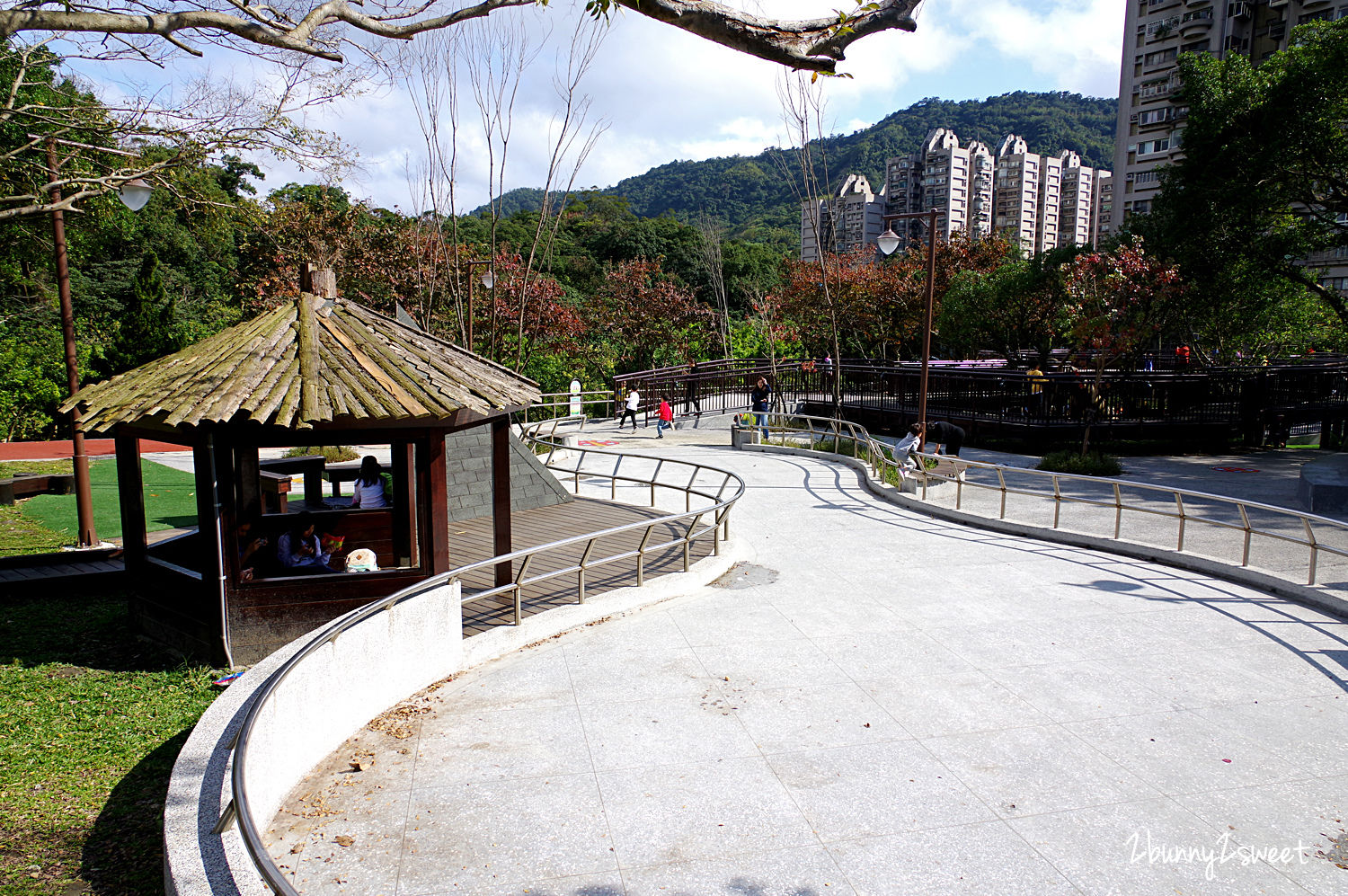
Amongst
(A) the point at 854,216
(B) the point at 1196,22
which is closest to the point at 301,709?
(B) the point at 1196,22

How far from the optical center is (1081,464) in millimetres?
17719

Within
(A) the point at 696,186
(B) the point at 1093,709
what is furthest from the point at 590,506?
(A) the point at 696,186

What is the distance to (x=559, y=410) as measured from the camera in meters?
29.1

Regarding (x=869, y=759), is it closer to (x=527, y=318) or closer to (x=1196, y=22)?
(x=527, y=318)

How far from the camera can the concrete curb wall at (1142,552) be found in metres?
8.67

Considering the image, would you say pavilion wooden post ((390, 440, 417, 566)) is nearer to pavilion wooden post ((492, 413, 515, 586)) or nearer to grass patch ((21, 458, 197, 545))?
pavilion wooden post ((492, 413, 515, 586))

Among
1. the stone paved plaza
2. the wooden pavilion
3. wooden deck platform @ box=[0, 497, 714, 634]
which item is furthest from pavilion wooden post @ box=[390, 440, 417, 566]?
the stone paved plaza

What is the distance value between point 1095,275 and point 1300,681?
1663 cm

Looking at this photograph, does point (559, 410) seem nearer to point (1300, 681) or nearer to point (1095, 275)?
point (1095, 275)

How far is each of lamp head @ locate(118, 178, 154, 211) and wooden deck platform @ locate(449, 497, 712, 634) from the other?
5.64m

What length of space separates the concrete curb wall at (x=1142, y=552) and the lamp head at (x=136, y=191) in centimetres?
1206

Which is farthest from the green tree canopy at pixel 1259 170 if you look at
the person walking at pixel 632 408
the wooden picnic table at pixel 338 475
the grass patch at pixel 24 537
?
the grass patch at pixel 24 537

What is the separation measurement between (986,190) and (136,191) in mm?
130827

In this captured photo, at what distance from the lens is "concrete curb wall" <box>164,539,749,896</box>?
12.4ft
